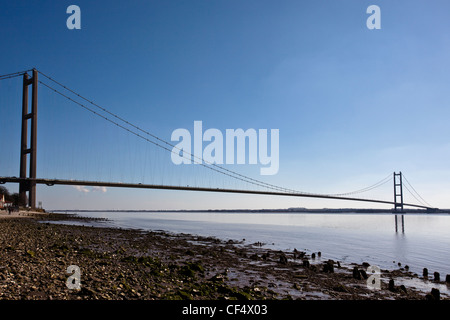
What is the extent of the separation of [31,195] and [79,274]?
55.9 meters

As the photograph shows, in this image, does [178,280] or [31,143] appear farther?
[31,143]

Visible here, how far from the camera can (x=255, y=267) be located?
46.2 feet

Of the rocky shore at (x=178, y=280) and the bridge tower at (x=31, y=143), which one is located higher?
the bridge tower at (x=31, y=143)

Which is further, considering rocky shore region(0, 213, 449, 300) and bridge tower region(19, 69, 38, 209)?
bridge tower region(19, 69, 38, 209)

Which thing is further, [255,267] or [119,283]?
[255,267]

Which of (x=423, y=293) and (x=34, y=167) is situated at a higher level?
(x=34, y=167)

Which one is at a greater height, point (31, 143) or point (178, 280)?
point (31, 143)

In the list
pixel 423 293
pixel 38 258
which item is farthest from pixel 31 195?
pixel 423 293

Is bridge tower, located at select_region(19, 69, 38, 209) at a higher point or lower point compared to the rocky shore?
higher

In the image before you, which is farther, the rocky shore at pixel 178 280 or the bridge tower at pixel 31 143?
the bridge tower at pixel 31 143
